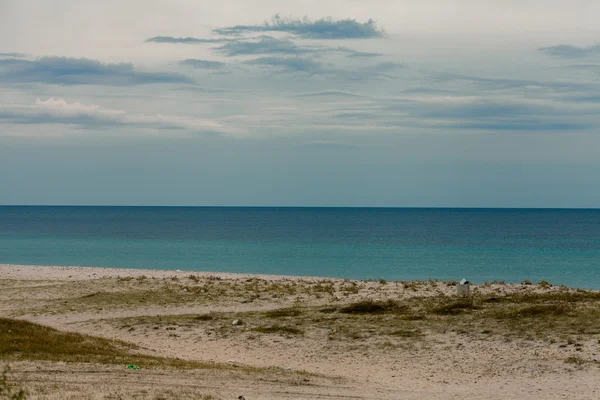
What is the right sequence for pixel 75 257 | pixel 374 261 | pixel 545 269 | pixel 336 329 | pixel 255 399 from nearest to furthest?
1. pixel 255 399
2. pixel 336 329
3. pixel 545 269
4. pixel 374 261
5. pixel 75 257

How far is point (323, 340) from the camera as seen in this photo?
25.6m

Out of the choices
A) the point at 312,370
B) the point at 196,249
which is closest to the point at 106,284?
the point at 312,370

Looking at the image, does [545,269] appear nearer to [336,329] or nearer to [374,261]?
[374,261]

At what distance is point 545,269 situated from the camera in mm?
75000

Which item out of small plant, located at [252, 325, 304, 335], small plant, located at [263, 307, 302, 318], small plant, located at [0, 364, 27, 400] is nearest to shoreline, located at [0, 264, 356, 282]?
small plant, located at [263, 307, 302, 318]

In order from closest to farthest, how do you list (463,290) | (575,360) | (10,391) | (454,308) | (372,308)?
(10,391) → (575,360) → (454,308) → (372,308) → (463,290)

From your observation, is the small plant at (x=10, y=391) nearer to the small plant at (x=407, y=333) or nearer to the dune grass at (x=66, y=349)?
the dune grass at (x=66, y=349)

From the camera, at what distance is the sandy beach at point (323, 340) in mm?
18016

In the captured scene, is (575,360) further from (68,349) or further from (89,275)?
(89,275)

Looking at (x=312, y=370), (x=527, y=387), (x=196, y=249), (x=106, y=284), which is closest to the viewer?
(x=527, y=387)

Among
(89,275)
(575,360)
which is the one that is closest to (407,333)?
(575,360)

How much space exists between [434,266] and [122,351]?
5703cm

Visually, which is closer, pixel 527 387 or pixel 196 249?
pixel 527 387

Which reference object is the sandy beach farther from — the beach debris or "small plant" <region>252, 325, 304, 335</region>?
the beach debris
